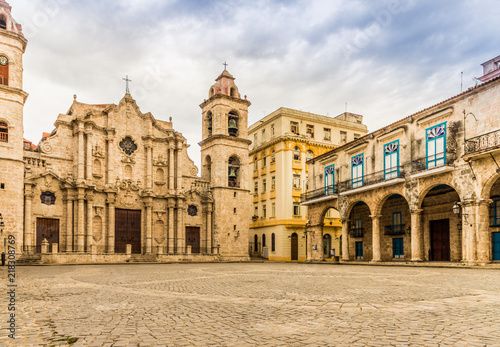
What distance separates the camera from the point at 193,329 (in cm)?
623

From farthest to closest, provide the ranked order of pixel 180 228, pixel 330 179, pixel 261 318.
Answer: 1. pixel 180 228
2. pixel 330 179
3. pixel 261 318

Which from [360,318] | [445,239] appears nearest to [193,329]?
[360,318]

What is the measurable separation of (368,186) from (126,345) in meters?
26.8

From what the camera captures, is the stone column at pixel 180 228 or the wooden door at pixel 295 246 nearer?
the stone column at pixel 180 228

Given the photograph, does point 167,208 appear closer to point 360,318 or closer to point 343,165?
point 343,165

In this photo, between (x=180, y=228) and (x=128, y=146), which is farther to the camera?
(x=180, y=228)

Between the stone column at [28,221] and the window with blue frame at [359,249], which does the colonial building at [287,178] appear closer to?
the window with blue frame at [359,249]

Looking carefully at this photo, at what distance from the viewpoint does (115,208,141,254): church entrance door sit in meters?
39.3

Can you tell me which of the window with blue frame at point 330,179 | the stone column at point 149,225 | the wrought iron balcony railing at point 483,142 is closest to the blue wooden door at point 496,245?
the wrought iron balcony railing at point 483,142

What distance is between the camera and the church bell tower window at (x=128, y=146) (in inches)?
1623

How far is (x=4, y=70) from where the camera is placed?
3341 centimetres

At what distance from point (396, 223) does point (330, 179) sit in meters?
6.90

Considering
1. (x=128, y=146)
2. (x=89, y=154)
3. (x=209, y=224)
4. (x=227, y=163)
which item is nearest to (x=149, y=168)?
(x=128, y=146)

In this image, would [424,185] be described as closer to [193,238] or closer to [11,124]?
[193,238]
